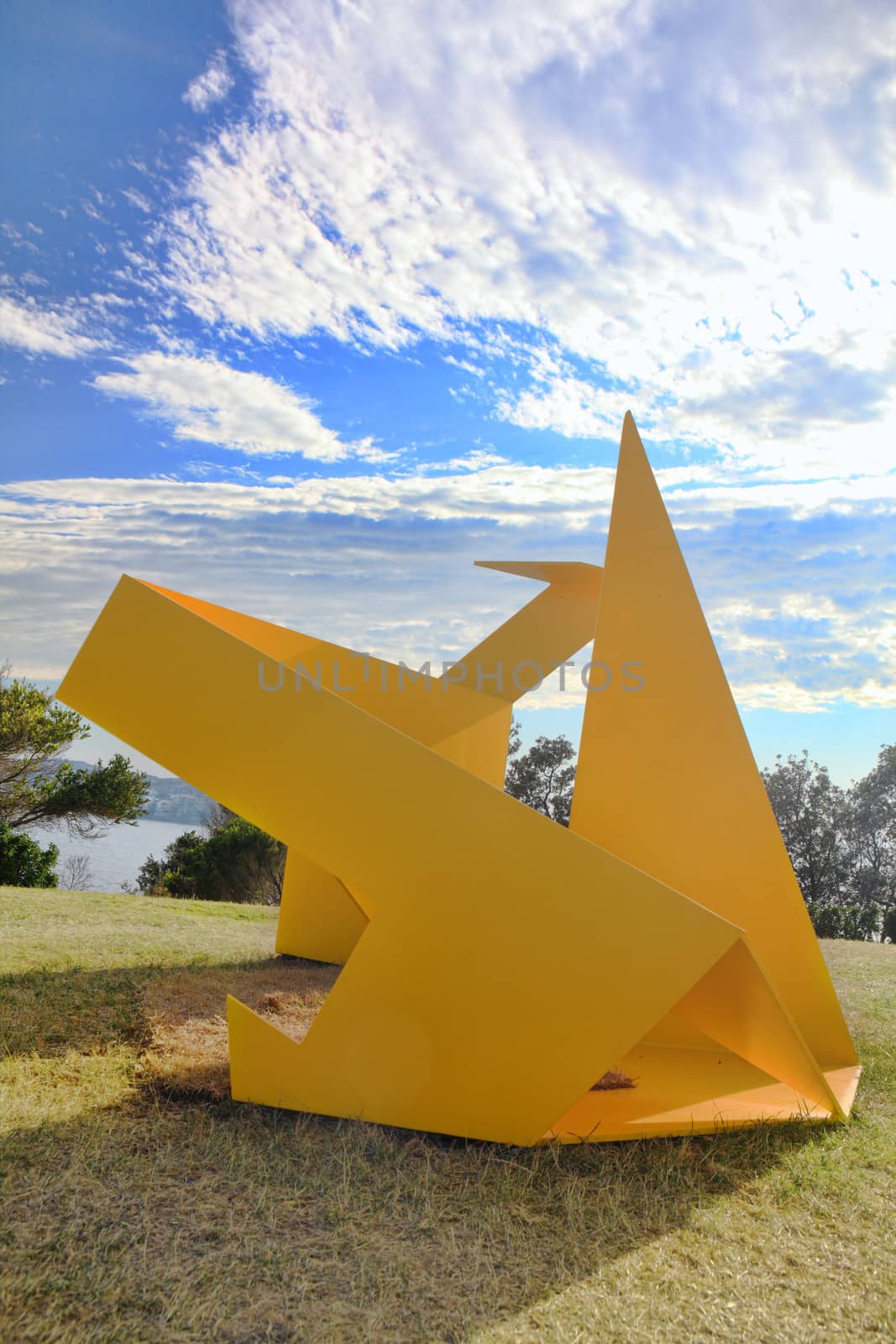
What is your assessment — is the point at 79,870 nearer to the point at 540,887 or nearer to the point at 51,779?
A: the point at 51,779

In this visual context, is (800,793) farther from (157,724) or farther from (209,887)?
(157,724)

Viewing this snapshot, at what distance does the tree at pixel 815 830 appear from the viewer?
27875 mm

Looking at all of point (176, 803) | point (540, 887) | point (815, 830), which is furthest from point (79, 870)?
point (540, 887)

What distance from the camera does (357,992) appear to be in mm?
5039

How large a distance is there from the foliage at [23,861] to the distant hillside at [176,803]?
447 centimetres

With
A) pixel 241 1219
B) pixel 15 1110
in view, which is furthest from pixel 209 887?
pixel 241 1219

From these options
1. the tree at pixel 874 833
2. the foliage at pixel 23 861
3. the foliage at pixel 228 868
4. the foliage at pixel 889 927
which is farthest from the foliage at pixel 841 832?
the foliage at pixel 23 861

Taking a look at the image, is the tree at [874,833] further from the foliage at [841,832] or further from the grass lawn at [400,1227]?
the grass lawn at [400,1227]

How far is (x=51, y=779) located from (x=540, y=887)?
21.5 meters

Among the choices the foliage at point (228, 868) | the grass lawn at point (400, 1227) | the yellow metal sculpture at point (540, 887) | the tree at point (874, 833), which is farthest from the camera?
the tree at point (874, 833)

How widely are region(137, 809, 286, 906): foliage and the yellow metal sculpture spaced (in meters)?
15.9

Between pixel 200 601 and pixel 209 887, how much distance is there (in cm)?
1623

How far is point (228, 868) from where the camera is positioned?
22.1 meters

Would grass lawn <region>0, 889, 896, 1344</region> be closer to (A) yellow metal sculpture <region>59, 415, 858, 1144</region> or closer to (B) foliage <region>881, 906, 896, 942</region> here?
(A) yellow metal sculpture <region>59, 415, 858, 1144</region>
